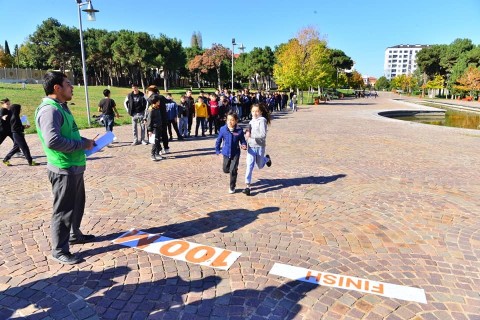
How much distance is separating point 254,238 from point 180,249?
3.23 feet

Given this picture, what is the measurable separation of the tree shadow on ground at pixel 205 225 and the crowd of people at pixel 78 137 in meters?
0.33

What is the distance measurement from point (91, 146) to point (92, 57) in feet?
194

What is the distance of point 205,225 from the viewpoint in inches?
193

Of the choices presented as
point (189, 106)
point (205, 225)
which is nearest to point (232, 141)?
point (205, 225)

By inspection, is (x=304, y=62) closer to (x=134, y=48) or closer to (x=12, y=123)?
(x=134, y=48)

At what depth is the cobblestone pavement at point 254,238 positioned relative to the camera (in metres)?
3.15

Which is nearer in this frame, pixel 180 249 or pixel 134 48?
pixel 180 249

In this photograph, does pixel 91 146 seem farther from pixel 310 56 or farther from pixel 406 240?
pixel 310 56

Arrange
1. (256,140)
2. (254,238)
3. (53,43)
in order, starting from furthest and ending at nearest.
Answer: (53,43) → (256,140) → (254,238)

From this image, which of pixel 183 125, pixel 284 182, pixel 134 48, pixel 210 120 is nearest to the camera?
pixel 284 182

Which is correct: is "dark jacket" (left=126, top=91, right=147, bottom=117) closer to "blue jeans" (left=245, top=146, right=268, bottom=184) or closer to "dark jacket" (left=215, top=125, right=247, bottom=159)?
"dark jacket" (left=215, top=125, right=247, bottom=159)

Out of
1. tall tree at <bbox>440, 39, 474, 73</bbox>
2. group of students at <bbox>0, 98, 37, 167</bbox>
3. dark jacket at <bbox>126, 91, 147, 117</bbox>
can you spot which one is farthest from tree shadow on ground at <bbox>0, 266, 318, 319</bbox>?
tall tree at <bbox>440, 39, 474, 73</bbox>

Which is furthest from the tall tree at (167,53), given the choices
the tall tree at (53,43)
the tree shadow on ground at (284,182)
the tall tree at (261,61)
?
the tree shadow on ground at (284,182)

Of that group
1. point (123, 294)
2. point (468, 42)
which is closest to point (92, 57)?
point (123, 294)
